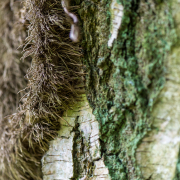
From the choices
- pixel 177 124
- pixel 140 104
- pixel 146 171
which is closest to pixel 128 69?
pixel 140 104

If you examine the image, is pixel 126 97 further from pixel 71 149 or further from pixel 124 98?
pixel 71 149

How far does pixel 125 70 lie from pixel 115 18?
0.57 ft

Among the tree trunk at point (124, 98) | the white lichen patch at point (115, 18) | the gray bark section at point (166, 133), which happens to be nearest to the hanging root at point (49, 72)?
the tree trunk at point (124, 98)

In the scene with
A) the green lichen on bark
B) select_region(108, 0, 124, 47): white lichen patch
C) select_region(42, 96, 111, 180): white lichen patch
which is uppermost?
select_region(108, 0, 124, 47): white lichen patch

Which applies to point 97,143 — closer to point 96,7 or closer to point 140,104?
point 140,104

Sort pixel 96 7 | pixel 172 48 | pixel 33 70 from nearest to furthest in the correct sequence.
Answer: pixel 172 48 < pixel 96 7 < pixel 33 70

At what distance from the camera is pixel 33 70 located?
2.52 feet

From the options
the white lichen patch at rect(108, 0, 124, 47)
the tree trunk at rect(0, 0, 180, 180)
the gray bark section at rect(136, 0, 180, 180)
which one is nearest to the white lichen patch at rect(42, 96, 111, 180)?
the tree trunk at rect(0, 0, 180, 180)

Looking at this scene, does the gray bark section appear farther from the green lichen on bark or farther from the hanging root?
the hanging root

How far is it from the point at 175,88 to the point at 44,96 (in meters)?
0.47

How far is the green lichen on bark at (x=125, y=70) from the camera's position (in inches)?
21.7

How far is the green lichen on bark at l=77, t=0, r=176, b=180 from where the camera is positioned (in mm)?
552

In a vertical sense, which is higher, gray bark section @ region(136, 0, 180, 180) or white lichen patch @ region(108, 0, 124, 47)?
white lichen patch @ region(108, 0, 124, 47)

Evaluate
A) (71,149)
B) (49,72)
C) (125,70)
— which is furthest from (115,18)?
(71,149)
